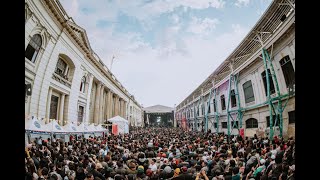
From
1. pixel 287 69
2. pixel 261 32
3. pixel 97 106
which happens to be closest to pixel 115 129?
pixel 97 106

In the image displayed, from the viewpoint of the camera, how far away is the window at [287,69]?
544 inches

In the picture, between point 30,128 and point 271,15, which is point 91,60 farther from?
point 271,15

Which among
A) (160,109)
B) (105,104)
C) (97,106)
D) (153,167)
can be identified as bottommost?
(153,167)

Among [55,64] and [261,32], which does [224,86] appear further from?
[55,64]

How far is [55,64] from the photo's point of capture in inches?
718

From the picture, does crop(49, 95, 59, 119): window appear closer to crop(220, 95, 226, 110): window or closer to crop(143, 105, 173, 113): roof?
crop(220, 95, 226, 110): window

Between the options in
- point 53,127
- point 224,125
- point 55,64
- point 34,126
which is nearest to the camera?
point 34,126

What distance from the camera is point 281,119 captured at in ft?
45.6

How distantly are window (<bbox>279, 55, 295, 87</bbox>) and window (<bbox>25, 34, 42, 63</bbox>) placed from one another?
16.8 m

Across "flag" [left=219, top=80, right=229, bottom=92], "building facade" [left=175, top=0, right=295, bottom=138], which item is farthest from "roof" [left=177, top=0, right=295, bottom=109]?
"flag" [left=219, top=80, right=229, bottom=92]

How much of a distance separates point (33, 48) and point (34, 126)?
644 centimetres

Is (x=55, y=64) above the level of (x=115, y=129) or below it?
above

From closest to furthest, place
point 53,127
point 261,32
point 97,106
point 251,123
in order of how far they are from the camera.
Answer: point 53,127
point 261,32
point 251,123
point 97,106
